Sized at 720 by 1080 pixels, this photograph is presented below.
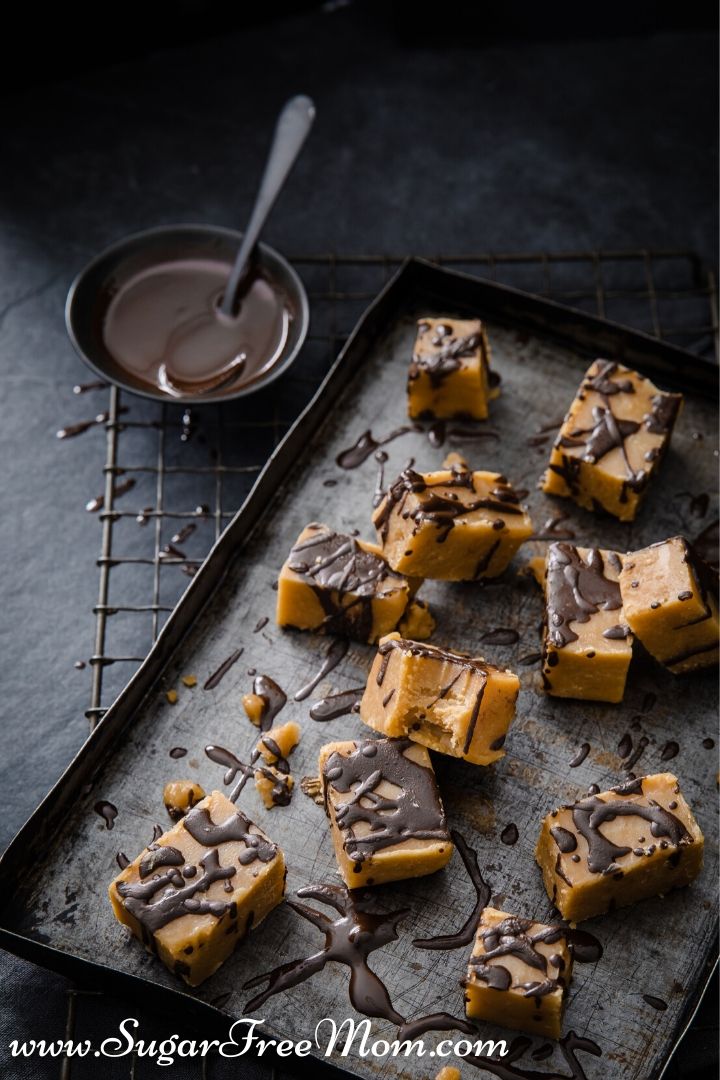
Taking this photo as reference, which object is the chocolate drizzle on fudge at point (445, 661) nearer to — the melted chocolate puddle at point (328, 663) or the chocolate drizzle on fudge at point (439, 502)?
the melted chocolate puddle at point (328, 663)

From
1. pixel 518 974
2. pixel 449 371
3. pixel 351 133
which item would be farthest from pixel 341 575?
pixel 351 133

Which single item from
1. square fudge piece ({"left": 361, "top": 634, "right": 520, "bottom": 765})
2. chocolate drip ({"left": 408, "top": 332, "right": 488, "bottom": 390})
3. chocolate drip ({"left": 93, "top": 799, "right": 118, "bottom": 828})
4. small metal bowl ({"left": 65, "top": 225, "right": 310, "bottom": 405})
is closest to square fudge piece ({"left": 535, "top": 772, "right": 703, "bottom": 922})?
square fudge piece ({"left": 361, "top": 634, "right": 520, "bottom": 765})

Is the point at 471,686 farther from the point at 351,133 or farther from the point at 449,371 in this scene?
the point at 351,133

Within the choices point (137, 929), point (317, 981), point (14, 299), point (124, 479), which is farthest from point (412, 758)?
point (14, 299)

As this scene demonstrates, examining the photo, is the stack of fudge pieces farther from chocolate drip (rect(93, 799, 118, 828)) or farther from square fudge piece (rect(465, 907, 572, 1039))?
chocolate drip (rect(93, 799, 118, 828))

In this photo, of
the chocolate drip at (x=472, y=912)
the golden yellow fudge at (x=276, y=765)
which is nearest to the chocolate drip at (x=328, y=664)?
the golden yellow fudge at (x=276, y=765)

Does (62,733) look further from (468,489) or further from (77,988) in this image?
(468,489)
